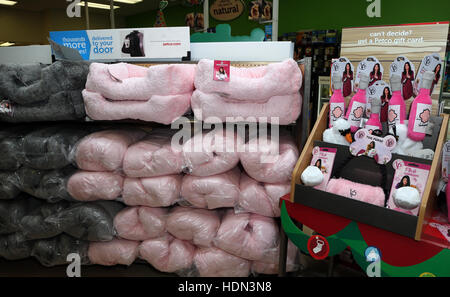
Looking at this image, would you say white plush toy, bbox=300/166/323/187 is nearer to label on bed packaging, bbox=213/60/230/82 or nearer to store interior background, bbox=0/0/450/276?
label on bed packaging, bbox=213/60/230/82

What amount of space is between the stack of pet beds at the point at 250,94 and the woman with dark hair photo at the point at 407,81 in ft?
1.60

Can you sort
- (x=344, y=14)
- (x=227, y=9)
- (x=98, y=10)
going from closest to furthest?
(x=227, y=9), (x=344, y=14), (x=98, y=10)

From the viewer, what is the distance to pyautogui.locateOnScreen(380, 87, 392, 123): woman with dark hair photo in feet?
4.93

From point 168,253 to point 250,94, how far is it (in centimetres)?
114

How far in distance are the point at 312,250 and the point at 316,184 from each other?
34cm

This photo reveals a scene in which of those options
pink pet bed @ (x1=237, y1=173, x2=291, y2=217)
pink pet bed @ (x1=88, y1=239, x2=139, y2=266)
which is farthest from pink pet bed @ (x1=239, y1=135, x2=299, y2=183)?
pink pet bed @ (x1=88, y1=239, x2=139, y2=266)

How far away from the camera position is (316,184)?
1.51 meters

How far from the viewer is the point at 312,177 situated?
149 cm

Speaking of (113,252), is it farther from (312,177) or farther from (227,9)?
(227,9)

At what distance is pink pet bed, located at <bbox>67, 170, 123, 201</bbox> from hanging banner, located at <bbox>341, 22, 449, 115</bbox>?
152cm

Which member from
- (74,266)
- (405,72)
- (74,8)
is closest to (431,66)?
(405,72)

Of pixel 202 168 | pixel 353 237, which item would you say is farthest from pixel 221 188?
pixel 353 237
